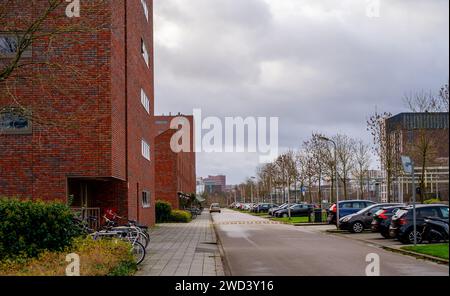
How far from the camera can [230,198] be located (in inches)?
5989

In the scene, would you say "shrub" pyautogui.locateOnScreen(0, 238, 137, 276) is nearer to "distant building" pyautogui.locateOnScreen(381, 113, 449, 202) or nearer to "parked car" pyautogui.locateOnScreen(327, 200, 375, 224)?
"distant building" pyautogui.locateOnScreen(381, 113, 449, 202)

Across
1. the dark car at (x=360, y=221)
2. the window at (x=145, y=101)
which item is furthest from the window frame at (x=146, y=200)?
the dark car at (x=360, y=221)

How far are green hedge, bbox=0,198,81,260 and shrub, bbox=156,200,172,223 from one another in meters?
30.8

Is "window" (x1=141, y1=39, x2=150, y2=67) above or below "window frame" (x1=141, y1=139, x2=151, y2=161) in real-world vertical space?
above

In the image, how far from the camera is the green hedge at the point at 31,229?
1185 cm

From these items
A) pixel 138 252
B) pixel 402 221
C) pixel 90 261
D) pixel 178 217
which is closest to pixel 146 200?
pixel 178 217

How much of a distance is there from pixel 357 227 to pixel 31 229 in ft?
59.4

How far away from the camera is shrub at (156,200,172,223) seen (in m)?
43.2

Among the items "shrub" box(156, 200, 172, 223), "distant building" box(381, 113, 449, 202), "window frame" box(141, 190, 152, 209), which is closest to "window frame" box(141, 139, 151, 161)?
"window frame" box(141, 190, 152, 209)

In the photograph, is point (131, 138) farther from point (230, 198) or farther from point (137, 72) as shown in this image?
point (230, 198)

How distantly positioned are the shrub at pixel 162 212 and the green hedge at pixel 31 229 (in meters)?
30.8

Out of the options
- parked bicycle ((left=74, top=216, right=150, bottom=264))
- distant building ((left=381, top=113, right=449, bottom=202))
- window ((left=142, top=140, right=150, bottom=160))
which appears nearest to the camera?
distant building ((left=381, top=113, right=449, bottom=202))
